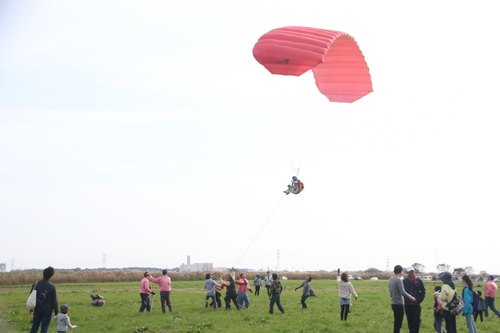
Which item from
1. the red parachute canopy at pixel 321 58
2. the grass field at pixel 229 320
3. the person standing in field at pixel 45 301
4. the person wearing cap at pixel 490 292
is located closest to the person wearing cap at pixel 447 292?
the grass field at pixel 229 320

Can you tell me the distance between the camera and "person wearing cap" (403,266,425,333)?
1146 centimetres

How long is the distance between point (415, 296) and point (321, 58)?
880cm

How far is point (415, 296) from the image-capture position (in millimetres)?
11469

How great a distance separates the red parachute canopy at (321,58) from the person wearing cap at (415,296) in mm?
8348

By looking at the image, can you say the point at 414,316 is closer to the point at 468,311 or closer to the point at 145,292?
the point at 468,311

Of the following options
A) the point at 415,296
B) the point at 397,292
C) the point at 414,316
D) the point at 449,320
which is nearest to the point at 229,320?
the point at 397,292

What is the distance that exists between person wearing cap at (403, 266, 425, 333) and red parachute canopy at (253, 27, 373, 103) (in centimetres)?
835

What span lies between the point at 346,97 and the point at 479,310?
9.24m

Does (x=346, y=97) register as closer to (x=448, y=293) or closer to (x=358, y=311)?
(x=358, y=311)

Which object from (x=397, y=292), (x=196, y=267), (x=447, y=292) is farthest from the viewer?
(x=196, y=267)

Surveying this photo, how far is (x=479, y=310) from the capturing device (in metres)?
15.5

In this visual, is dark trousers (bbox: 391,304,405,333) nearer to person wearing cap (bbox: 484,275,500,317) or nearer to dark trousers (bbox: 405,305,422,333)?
dark trousers (bbox: 405,305,422,333)

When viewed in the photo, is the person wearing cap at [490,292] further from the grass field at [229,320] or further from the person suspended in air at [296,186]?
the person suspended in air at [296,186]

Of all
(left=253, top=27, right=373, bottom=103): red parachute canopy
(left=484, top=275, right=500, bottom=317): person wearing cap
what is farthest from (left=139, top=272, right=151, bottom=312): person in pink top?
(left=484, top=275, right=500, bottom=317): person wearing cap
